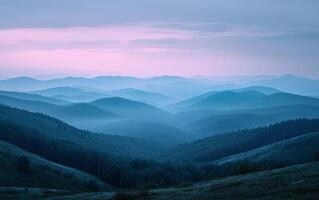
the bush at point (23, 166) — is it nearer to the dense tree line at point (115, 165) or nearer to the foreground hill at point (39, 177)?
the foreground hill at point (39, 177)

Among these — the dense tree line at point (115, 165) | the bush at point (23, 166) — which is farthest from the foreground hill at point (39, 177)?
the dense tree line at point (115, 165)

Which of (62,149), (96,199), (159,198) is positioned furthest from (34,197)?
(62,149)

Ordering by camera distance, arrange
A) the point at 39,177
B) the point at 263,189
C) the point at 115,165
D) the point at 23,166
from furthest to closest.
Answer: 1. the point at 115,165
2. the point at 23,166
3. the point at 39,177
4. the point at 263,189

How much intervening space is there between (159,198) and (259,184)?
32.4ft

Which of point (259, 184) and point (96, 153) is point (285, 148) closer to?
point (96, 153)

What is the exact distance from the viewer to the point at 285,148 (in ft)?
643

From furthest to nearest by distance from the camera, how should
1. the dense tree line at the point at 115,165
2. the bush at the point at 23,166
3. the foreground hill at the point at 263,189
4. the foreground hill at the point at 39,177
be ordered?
the dense tree line at the point at 115,165 < the bush at the point at 23,166 < the foreground hill at the point at 39,177 < the foreground hill at the point at 263,189

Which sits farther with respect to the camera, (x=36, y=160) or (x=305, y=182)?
(x=36, y=160)

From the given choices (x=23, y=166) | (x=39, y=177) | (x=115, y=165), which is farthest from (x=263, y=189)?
(x=115, y=165)

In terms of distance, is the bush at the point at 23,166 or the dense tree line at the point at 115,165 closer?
the bush at the point at 23,166

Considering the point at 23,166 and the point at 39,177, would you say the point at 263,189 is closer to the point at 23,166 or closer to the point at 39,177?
the point at 39,177

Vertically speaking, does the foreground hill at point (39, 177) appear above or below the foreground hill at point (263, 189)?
above

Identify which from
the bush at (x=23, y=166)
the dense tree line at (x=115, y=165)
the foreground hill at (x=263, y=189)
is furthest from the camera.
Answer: the dense tree line at (x=115, y=165)

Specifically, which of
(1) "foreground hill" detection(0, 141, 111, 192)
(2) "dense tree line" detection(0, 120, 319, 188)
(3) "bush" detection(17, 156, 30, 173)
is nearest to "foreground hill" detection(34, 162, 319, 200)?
(1) "foreground hill" detection(0, 141, 111, 192)
